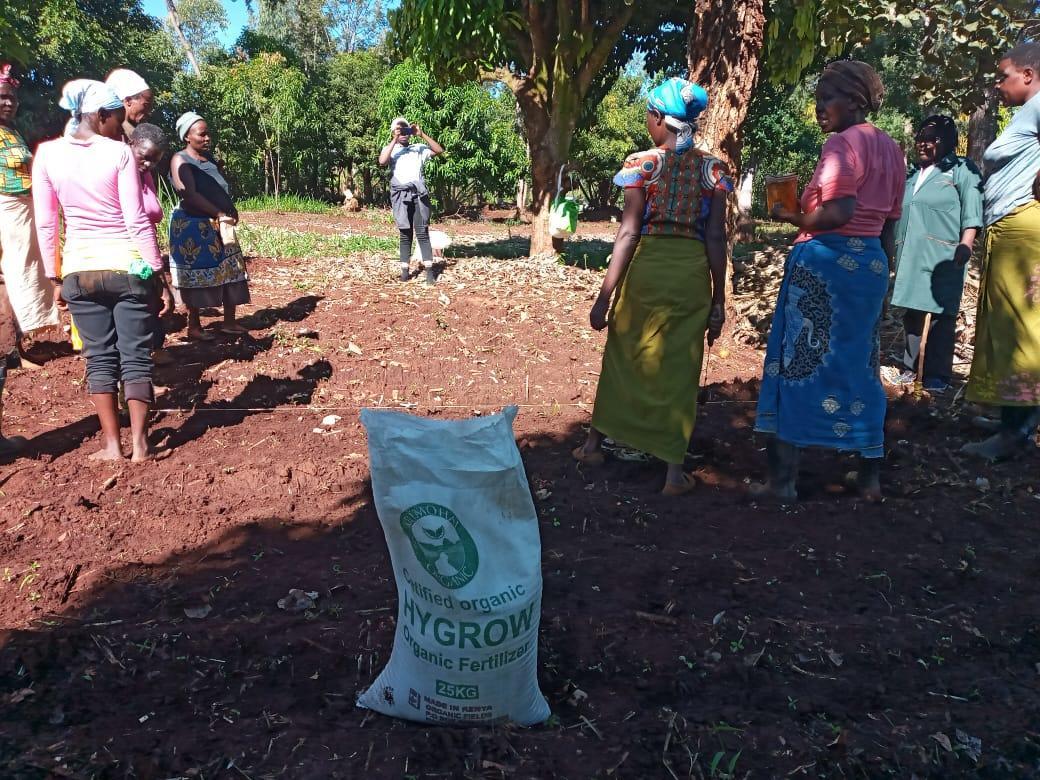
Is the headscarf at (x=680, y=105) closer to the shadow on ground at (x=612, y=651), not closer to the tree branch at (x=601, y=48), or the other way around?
the shadow on ground at (x=612, y=651)

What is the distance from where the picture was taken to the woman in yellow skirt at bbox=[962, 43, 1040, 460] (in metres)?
4.06

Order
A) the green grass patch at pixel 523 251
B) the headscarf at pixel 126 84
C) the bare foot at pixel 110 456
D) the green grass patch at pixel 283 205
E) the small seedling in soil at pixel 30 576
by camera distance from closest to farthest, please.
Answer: the small seedling in soil at pixel 30 576 < the bare foot at pixel 110 456 < the headscarf at pixel 126 84 < the green grass patch at pixel 523 251 < the green grass patch at pixel 283 205

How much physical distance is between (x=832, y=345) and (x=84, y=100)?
11.9ft

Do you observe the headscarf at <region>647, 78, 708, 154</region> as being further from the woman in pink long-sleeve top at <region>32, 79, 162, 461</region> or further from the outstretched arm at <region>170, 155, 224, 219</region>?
the outstretched arm at <region>170, 155, 224, 219</region>

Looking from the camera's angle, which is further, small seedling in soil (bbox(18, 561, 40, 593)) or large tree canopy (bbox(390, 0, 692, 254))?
large tree canopy (bbox(390, 0, 692, 254))

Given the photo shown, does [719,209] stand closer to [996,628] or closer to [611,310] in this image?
[611,310]

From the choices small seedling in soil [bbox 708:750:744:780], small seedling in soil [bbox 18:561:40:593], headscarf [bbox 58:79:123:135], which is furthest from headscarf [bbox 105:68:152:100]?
small seedling in soil [bbox 708:750:744:780]

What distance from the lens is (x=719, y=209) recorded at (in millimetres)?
3736

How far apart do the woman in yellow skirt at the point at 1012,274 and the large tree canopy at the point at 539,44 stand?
577cm

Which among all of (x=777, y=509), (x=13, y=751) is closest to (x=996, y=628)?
(x=777, y=509)

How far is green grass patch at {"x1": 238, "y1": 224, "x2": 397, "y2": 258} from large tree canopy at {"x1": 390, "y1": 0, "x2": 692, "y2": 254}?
2.88 meters

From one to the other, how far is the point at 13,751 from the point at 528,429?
127 inches

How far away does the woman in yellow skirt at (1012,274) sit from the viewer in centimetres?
406

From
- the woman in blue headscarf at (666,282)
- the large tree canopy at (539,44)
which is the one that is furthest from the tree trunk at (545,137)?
the woman in blue headscarf at (666,282)
